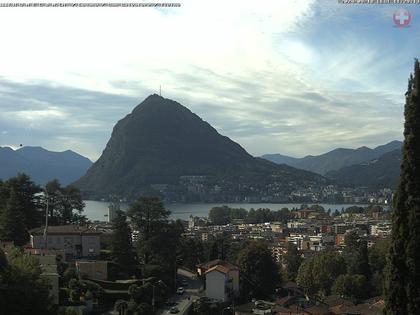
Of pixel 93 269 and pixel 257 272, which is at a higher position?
pixel 93 269

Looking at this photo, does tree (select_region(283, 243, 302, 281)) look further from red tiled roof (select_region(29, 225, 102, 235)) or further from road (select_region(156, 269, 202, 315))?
red tiled roof (select_region(29, 225, 102, 235))

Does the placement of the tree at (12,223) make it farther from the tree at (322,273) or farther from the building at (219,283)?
the tree at (322,273)

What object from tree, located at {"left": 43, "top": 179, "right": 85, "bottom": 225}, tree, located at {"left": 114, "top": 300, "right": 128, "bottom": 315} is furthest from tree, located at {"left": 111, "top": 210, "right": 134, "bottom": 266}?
tree, located at {"left": 43, "top": 179, "right": 85, "bottom": 225}

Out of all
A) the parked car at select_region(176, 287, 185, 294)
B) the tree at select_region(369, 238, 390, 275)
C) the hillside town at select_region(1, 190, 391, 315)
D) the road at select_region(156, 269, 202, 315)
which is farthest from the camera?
the tree at select_region(369, 238, 390, 275)

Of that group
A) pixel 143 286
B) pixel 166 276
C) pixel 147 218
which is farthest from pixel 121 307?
pixel 147 218

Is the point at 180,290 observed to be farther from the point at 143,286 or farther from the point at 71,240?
the point at 71,240
